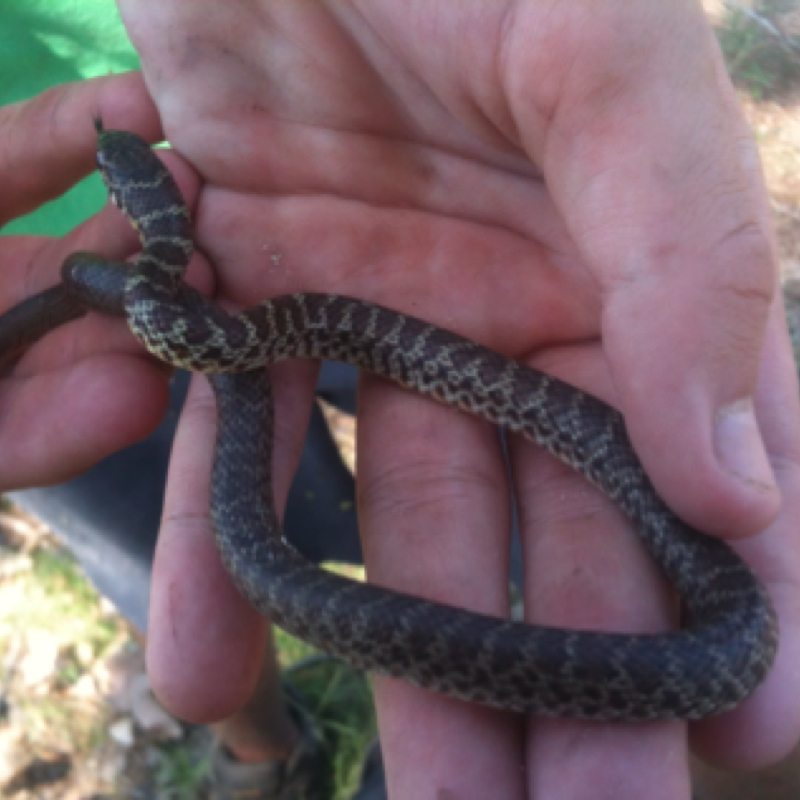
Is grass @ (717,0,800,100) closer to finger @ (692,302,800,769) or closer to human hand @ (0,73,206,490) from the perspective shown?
finger @ (692,302,800,769)

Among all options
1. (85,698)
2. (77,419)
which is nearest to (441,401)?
(77,419)

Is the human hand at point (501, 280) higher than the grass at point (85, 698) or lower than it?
higher

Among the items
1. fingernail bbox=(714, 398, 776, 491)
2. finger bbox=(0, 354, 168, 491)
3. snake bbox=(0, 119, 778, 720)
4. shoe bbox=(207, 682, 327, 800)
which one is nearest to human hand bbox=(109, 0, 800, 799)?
fingernail bbox=(714, 398, 776, 491)

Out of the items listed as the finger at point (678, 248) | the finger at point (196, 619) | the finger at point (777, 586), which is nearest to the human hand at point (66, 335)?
the finger at point (196, 619)

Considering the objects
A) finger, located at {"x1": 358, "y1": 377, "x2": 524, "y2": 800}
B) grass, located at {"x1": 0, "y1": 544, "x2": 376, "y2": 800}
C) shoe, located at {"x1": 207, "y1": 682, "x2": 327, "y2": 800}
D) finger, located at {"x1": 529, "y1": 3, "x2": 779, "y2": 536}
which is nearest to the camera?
finger, located at {"x1": 529, "y1": 3, "x2": 779, "y2": 536}

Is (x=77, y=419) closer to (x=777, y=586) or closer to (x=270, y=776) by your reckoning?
→ (x=270, y=776)

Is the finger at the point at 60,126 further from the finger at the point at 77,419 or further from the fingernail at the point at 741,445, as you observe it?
the fingernail at the point at 741,445
